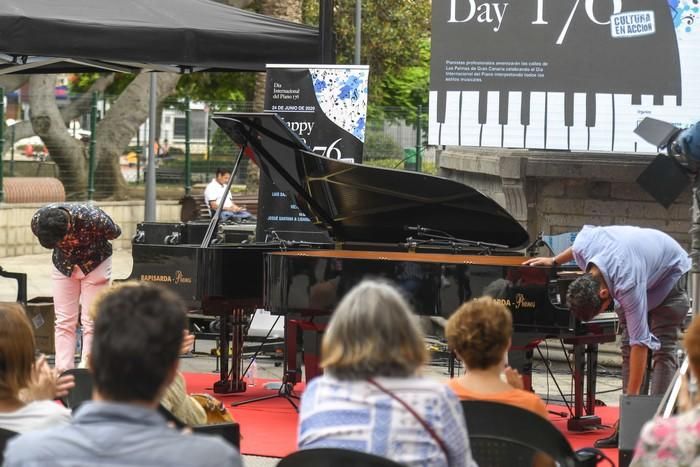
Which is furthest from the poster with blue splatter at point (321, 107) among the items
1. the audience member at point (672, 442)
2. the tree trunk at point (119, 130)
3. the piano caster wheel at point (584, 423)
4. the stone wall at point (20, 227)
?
the tree trunk at point (119, 130)

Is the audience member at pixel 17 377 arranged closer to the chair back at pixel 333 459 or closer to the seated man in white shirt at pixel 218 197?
the chair back at pixel 333 459

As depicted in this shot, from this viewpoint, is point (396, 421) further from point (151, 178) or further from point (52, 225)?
point (151, 178)

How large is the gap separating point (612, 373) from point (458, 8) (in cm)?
351

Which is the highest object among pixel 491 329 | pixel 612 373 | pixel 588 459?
pixel 491 329

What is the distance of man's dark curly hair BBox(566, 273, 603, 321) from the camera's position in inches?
281

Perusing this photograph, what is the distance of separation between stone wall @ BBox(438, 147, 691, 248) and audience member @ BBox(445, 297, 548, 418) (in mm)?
7034

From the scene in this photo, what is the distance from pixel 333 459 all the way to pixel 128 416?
906mm

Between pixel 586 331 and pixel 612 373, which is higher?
pixel 586 331

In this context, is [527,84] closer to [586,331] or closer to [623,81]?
[623,81]

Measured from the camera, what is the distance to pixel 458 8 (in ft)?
39.1

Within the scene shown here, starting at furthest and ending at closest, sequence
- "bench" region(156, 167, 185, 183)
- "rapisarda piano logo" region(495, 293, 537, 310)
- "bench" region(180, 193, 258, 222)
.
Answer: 1. "bench" region(156, 167, 185, 183)
2. "bench" region(180, 193, 258, 222)
3. "rapisarda piano logo" region(495, 293, 537, 310)

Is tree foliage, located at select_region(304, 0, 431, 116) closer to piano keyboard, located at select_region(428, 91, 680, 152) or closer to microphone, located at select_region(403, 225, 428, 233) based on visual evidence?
piano keyboard, located at select_region(428, 91, 680, 152)

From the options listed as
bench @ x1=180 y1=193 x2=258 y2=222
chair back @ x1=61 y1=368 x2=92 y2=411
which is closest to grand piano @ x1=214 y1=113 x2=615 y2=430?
chair back @ x1=61 y1=368 x2=92 y2=411

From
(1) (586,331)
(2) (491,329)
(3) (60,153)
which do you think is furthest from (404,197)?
(3) (60,153)
